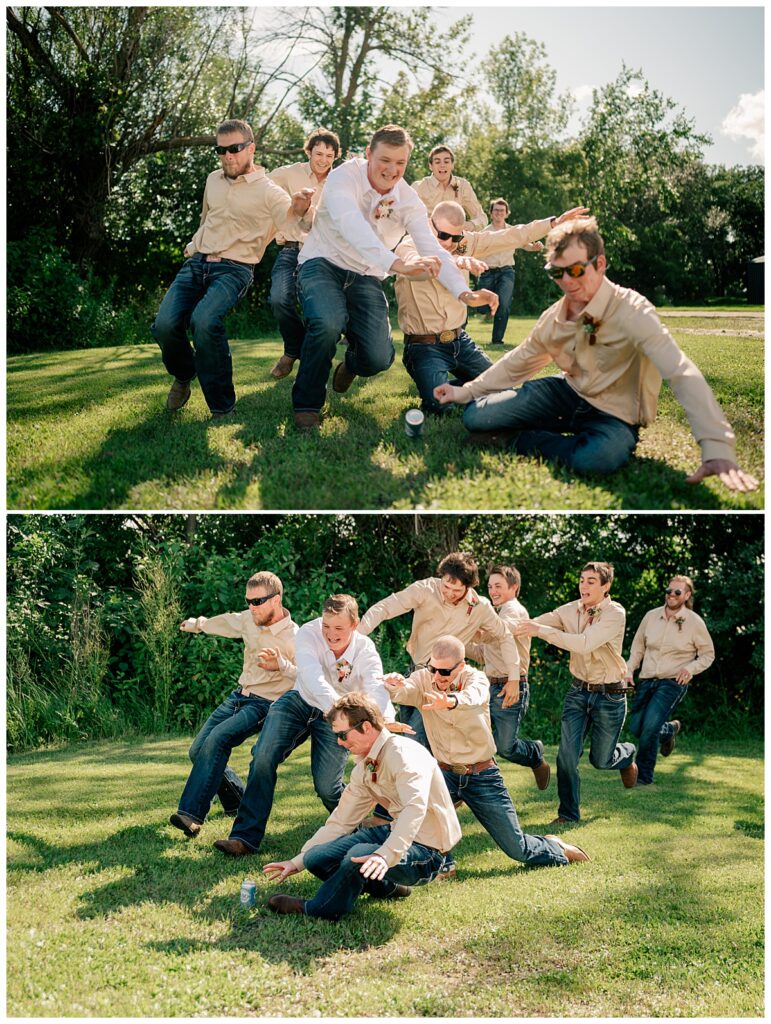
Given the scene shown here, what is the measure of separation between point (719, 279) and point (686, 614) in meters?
24.2

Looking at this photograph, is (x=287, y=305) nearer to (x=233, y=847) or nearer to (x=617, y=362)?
(x=617, y=362)

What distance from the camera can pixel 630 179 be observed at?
28562mm

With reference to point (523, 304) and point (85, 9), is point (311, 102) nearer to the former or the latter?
point (85, 9)

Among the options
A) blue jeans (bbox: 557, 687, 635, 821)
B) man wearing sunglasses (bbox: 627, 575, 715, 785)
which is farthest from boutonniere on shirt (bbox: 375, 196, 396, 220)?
man wearing sunglasses (bbox: 627, 575, 715, 785)

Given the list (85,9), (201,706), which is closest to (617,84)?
(85,9)

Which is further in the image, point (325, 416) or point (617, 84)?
point (617, 84)

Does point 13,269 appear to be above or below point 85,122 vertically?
below

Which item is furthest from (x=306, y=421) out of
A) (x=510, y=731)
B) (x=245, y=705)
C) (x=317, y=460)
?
(x=510, y=731)

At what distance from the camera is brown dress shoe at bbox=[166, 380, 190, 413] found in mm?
7680

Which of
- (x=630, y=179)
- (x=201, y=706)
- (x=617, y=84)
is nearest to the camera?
(x=201, y=706)

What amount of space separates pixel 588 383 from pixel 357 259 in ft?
6.44

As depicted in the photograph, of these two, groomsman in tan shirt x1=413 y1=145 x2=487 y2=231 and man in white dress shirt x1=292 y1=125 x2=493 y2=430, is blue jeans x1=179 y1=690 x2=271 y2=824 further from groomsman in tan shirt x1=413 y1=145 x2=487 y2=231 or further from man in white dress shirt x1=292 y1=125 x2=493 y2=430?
groomsman in tan shirt x1=413 y1=145 x2=487 y2=231

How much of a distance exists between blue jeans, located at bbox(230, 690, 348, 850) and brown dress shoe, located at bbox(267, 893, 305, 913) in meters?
0.97

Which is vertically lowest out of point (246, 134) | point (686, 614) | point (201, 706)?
point (201, 706)
